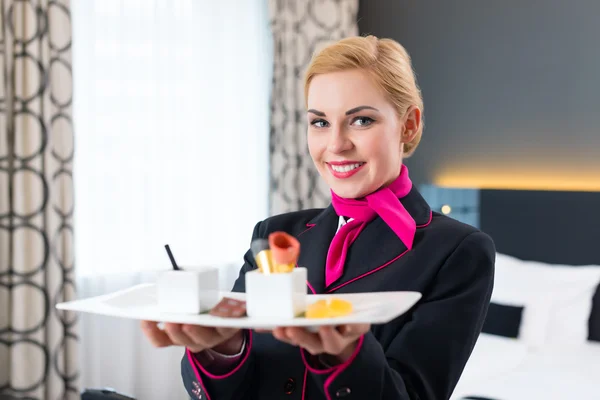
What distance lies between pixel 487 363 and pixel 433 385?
188cm

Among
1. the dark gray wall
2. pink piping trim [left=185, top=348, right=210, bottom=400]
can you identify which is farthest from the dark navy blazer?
the dark gray wall

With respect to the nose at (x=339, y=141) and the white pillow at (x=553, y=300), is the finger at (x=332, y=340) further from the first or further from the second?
the white pillow at (x=553, y=300)

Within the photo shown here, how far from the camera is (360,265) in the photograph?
126cm

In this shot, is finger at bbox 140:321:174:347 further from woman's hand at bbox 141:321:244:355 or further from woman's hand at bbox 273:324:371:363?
woman's hand at bbox 273:324:371:363

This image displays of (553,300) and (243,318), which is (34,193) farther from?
(243,318)

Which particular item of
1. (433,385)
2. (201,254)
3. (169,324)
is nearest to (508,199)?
(201,254)

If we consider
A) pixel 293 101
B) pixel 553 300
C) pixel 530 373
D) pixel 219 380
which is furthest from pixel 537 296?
pixel 219 380

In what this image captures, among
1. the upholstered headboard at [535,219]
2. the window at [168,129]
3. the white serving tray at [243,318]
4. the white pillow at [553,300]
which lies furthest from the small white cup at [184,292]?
the upholstered headboard at [535,219]

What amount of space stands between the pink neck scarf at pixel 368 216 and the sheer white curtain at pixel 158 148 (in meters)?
2.52

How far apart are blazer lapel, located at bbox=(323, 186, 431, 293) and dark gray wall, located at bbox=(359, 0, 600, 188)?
266 cm

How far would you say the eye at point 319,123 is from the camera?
1.29 m

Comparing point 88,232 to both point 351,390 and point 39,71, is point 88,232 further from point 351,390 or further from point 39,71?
point 351,390

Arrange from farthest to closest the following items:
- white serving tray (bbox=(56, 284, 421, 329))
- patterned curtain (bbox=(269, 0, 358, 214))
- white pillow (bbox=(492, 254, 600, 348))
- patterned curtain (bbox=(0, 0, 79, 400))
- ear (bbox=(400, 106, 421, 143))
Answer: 1. patterned curtain (bbox=(269, 0, 358, 214))
2. patterned curtain (bbox=(0, 0, 79, 400))
3. white pillow (bbox=(492, 254, 600, 348))
4. ear (bbox=(400, 106, 421, 143))
5. white serving tray (bbox=(56, 284, 421, 329))

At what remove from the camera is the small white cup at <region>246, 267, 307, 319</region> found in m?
0.89
